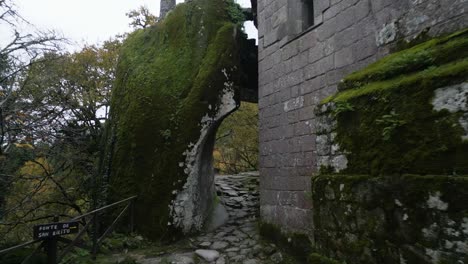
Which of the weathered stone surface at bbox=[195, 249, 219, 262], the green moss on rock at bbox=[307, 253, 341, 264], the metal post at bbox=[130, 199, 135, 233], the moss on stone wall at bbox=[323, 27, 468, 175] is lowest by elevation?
the weathered stone surface at bbox=[195, 249, 219, 262]

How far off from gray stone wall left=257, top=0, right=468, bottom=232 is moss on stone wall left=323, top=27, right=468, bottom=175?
0.86 meters

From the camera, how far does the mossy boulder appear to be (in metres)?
5.53

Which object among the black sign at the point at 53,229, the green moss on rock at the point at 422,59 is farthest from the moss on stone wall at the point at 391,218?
the black sign at the point at 53,229

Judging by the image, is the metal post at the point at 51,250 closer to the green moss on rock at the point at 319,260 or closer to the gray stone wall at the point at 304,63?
the green moss on rock at the point at 319,260

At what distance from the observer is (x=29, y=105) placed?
5152 mm

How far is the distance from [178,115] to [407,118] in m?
4.51

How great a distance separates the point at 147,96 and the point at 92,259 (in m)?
3.00

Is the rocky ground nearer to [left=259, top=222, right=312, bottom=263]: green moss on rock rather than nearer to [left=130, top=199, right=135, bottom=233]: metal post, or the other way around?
[left=259, top=222, right=312, bottom=263]: green moss on rock

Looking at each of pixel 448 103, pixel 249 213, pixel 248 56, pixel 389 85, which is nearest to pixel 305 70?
pixel 248 56

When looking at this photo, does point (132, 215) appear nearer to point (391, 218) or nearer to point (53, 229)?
point (53, 229)

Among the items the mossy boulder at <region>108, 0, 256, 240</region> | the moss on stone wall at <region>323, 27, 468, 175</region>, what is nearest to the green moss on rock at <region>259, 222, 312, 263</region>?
the mossy boulder at <region>108, 0, 256, 240</region>

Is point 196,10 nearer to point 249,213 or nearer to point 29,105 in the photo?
point 29,105

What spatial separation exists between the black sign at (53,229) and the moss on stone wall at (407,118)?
3.21 metres

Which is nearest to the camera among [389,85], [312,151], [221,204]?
[389,85]
